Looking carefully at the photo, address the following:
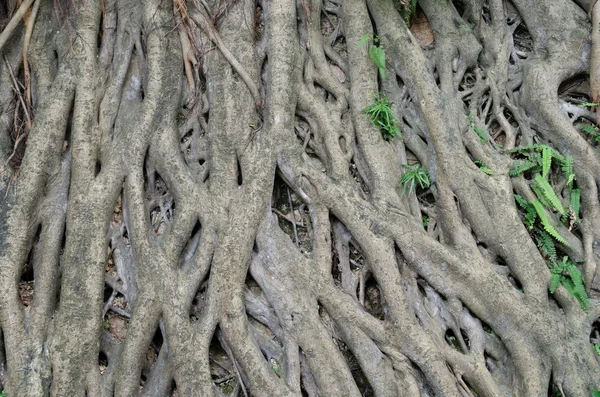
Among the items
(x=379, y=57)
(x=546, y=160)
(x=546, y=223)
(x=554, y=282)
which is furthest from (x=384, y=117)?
(x=554, y=282)

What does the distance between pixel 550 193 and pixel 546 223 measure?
0.72 ft

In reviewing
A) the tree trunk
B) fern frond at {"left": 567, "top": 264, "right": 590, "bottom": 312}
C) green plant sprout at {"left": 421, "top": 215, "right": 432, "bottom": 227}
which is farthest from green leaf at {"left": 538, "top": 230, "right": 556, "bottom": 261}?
green plant sprout at {"left": 421, "top": 215, "right": 432, "bottom": 227}

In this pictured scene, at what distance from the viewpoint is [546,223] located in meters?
3.78

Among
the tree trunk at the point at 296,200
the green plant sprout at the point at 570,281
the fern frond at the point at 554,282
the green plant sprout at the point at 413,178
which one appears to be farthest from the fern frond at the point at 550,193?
the green plant sprout at the point at 413,178

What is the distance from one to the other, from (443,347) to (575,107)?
213cm

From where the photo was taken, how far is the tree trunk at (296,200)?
3.56 m

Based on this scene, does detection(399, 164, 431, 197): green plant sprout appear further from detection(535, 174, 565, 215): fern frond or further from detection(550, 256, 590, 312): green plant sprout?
detection(550, 256, 590, 312): green plant sprout

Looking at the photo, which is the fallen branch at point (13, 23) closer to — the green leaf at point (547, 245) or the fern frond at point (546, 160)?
the fern frond at point (546, 160)

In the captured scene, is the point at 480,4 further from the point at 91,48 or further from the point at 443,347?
the point at 91,48

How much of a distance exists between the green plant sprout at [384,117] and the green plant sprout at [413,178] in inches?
10.2

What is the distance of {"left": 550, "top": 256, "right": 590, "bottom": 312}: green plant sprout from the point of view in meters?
3.70

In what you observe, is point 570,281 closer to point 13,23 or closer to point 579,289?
point 579,289

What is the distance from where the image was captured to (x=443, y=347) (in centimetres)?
356

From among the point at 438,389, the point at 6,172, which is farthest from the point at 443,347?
the point at 6,172
